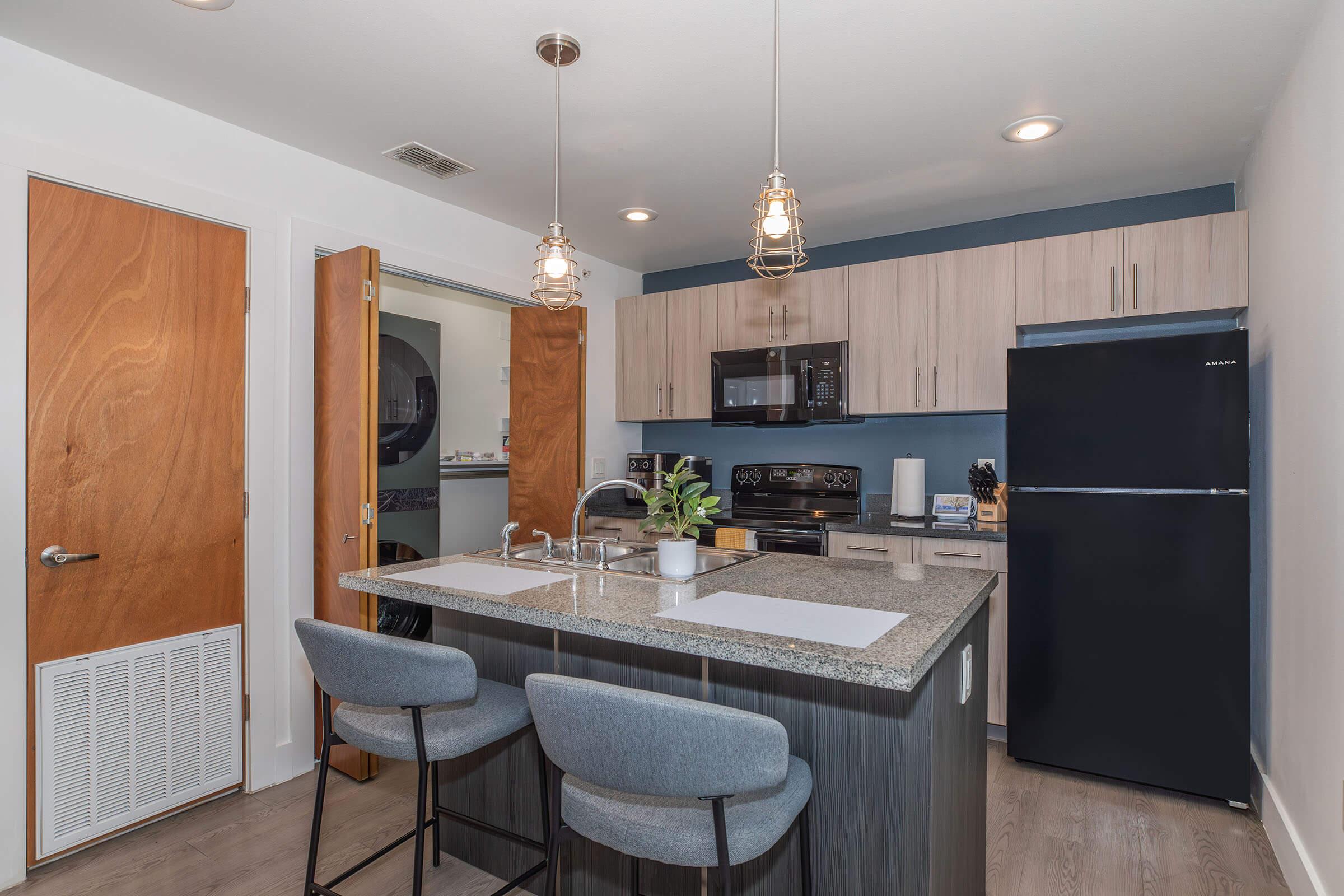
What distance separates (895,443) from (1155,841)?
2.08m

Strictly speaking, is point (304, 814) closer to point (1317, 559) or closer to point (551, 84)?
point (551, 84)

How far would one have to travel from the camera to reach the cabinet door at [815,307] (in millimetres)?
3725

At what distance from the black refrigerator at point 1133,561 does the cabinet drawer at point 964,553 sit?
15cm

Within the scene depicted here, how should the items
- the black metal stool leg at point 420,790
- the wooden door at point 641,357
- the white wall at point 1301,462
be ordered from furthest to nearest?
the wooden door at point 641,357 < the white wall at point 1301,462 < the black metal stool leg at point 420,790

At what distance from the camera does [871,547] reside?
→ 10.9 feet

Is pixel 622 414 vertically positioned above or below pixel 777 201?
below

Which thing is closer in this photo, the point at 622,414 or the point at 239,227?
the point at 239,227

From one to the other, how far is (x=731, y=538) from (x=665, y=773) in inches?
102

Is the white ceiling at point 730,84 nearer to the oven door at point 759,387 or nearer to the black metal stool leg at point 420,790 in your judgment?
the oven door at point 759,387

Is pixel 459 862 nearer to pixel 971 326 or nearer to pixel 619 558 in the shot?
pixel 619 558

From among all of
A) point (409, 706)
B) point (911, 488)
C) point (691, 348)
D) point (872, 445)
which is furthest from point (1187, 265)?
point (409, 706)

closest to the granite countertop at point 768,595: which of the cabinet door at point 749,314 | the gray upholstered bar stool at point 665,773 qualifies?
the gray upholstered bar stool at point 665,773

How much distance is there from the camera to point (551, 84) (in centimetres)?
230

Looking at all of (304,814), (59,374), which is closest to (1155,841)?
(304,814)
